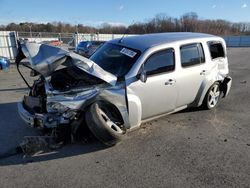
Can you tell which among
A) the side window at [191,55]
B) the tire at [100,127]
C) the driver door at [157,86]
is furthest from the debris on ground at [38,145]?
the side window at [191,55]

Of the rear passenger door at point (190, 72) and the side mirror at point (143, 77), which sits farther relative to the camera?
the rear passenger door at point (190, 72)

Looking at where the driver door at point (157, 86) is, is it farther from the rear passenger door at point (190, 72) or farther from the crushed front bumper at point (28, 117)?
the crushed front bumper at point (28, 117)

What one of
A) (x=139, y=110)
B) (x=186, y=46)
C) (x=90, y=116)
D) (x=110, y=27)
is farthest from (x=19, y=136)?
(x=110, y=27)

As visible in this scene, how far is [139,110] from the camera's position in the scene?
4852mm

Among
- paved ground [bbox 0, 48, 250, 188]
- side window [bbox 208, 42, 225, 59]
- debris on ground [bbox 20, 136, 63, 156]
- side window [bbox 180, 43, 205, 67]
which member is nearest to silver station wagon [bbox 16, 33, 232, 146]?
side window [bbox 180, 43, 205, 67]

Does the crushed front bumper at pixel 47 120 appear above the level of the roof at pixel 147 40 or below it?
below

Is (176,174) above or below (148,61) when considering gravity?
below

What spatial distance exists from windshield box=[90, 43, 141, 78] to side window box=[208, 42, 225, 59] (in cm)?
230

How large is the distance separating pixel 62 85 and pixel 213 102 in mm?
3962

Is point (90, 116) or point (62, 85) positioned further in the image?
point (62, 85)

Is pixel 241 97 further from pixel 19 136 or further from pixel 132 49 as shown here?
pixel 19 136

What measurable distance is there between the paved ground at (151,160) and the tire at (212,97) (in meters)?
0.70

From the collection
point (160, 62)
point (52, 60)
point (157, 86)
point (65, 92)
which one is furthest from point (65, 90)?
point (160, 62)

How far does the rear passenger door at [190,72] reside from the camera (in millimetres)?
5570
